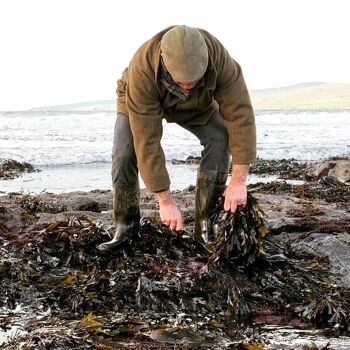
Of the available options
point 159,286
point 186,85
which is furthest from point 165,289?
point 186,85

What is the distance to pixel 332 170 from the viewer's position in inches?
448

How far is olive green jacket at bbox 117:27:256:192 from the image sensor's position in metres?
3.75

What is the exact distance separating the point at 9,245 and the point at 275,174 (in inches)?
353

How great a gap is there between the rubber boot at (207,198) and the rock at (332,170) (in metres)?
6.78

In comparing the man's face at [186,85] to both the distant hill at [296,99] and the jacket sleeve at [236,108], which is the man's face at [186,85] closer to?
the jacket sleeve at [236,108]

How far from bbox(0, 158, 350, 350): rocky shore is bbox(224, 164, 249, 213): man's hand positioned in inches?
16.7

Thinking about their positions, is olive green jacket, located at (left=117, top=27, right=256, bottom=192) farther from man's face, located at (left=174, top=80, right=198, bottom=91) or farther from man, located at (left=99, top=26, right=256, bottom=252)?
man's face, located at (left=174, top=80, right=198, bottom=91)

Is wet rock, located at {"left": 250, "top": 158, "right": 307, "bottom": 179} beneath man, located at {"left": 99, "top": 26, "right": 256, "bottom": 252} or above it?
beneath

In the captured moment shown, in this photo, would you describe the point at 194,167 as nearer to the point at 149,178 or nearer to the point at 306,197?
the point at 306,197

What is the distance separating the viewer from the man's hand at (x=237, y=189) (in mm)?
4059

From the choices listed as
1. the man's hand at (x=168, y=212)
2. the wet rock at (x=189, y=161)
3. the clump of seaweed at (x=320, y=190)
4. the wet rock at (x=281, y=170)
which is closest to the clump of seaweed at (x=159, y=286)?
the man's hand at (x=168, y=212)

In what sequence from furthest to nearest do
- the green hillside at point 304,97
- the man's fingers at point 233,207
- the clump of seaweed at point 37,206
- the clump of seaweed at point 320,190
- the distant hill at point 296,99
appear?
the green hillside at point 304,97, the distant hill at point 296,99, the clump of seaweed at point 320,190, the clump of seaweed at point 37,206, the man's fingers at point 233,207

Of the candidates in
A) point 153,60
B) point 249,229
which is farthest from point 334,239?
point 153,60

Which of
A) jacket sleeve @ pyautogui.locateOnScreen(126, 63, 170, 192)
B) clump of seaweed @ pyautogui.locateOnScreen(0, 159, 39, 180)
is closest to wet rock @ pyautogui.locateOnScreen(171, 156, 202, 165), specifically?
clump of seaweed @ pyautogui.locateOnScreen(0, 159, 39, 180)
